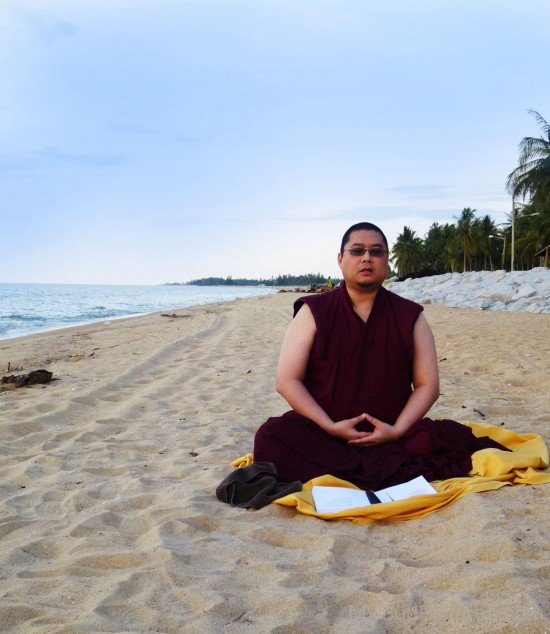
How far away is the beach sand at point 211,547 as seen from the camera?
6.37 feet

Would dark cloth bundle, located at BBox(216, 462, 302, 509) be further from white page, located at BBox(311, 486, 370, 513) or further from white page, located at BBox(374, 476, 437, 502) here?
white page, located at BBox(374, 476, 437, 502)

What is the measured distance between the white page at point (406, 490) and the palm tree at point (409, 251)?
6489 centimetres

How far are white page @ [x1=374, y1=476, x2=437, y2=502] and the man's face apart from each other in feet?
3.89

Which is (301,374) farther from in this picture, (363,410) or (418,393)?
(418,393)

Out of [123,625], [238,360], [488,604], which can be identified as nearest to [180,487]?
[123,625]

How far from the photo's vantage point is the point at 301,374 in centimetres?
361

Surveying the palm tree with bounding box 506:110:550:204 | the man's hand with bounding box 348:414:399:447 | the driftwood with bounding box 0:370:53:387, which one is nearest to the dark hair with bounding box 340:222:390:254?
the man's hand with bounding box 348:414:399:447

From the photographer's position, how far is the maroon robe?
3350 mm

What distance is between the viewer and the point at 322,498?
3.05m

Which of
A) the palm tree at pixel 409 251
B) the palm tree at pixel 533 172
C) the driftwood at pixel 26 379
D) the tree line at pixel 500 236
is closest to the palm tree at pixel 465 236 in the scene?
the tree line at pixel 500 236

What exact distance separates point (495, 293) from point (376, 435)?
14.9 m

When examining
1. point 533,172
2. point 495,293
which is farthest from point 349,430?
point 533,172

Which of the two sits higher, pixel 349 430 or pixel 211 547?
pixel 349 430

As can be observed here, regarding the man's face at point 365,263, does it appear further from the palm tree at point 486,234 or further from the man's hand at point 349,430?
the palm tree at point 486,234
